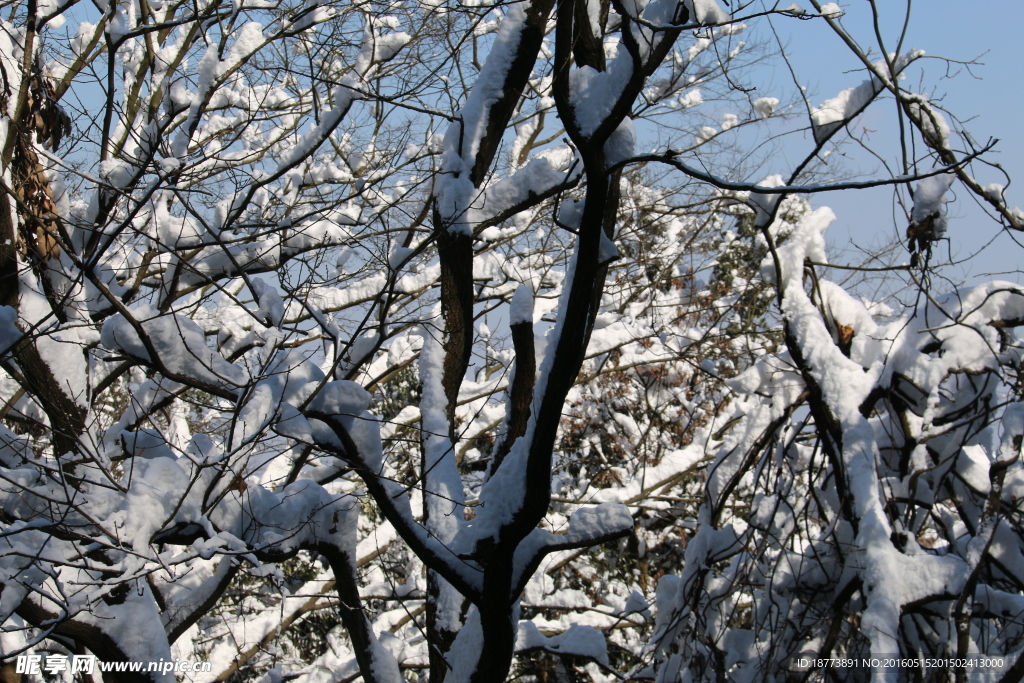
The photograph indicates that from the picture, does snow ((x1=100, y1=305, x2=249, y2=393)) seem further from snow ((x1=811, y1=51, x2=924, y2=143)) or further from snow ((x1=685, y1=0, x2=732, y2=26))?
snow ((x1=811, y1=51, x2=924, y2=143))

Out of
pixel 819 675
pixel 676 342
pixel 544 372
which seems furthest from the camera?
pixel 676 342

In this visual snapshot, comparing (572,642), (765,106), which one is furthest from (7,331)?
(765,106)

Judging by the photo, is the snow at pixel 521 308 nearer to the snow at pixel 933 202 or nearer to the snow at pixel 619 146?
the snow at pixel 619 146

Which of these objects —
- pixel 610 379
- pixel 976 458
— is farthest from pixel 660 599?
pixel 610 379

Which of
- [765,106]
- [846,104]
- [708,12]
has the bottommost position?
[708,12]

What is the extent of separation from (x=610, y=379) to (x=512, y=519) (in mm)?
6892

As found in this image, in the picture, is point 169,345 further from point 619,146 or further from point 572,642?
point 572,642

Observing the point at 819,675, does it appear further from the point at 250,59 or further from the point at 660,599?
the point at 250,59

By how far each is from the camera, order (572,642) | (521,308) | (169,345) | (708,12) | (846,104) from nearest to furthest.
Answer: (708,12)
(521,308)
(169,345)
(846,104)
(572,642)

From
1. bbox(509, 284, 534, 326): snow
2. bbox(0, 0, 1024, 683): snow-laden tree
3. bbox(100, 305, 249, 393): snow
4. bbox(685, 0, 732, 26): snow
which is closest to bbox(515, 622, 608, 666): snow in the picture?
bbox(0, 0, 1024, 683): snow-laden tree

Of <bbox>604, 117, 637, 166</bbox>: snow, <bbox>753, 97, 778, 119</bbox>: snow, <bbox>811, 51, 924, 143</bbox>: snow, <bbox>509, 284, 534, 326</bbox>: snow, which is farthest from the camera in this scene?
<bbox>753, 97, 778, 119</bbox>: snow

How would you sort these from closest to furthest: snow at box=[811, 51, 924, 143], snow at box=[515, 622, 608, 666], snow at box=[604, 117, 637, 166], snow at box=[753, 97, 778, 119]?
snow at box=[604, 117, 637, 166] < snow at box=[811, 51, 924, 143] < snow at box=[515, 622, 608, 666] < snow at box=[753, 97, 778, 119]

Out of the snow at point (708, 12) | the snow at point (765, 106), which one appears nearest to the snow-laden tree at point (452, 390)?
the snow at point (708, 12)

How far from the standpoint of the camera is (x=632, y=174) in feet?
21.2
